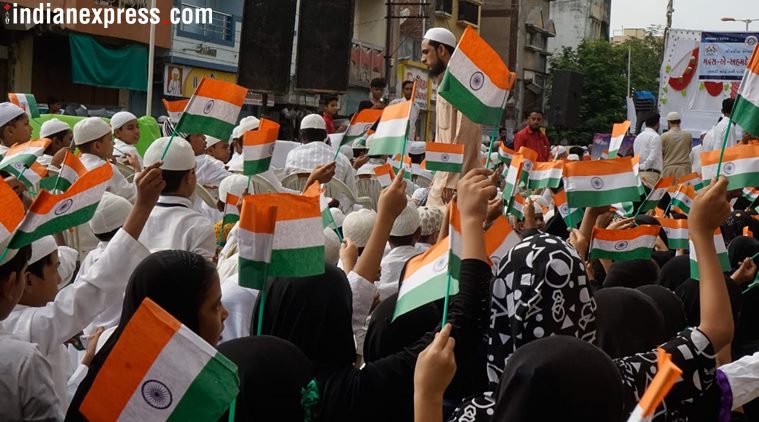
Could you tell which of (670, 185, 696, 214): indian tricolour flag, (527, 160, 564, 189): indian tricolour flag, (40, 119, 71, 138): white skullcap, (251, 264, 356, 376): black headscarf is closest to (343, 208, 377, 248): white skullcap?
(251, 264, 356, 376): black headscarf

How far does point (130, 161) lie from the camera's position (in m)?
8.71

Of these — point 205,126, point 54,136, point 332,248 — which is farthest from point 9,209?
A: point 54,136

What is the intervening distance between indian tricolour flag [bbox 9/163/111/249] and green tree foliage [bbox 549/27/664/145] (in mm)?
41007

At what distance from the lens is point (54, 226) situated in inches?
150

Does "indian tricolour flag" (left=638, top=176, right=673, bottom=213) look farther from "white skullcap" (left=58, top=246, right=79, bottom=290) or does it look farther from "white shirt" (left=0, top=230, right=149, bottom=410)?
"white shirt" (left=0, top=230, right=149, bottom=410)

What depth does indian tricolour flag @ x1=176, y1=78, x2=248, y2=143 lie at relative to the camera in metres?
5.98

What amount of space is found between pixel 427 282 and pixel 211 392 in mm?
827

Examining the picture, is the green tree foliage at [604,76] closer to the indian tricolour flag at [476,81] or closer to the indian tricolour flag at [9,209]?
the indian tricolour flag at [476,81]

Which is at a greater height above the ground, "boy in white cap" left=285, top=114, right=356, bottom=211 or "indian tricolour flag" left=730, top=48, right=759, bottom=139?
"indian tricolour flag" left=730, top=48, right=759, bottom=139

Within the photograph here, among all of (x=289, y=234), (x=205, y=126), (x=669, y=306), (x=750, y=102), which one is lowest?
(x=669, y=306)

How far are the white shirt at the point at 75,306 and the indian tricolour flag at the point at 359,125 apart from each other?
14.9 ft

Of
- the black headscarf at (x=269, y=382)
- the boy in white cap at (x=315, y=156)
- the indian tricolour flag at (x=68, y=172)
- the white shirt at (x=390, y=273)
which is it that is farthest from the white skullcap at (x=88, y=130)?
the black headscarf at (x=269, y=382)

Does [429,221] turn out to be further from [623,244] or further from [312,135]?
[312,135]

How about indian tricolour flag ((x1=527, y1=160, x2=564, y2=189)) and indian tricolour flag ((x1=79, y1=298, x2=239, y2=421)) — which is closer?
indian tricolour flag ((x1=79, y1=298, x2=239, y2=421))
